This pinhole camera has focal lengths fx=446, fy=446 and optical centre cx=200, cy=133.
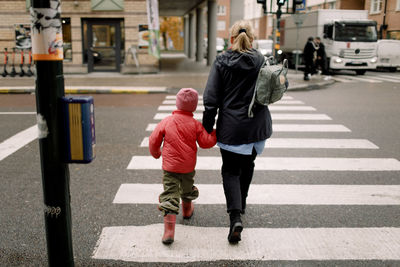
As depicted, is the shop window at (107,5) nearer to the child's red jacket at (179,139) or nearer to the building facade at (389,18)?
the child's red jacket at (179,139)

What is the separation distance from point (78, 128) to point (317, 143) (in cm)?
567

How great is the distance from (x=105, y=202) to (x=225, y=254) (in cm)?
171

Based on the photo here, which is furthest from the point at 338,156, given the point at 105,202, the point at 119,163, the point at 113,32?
the point at 113,32

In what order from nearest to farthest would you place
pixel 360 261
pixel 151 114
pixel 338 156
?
pixel 360 261, pixel 338 156, pixel 151 114

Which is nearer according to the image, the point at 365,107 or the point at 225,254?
the point at 225,254

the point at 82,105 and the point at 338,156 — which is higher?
the point at 82,105

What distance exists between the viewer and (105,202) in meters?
4.80

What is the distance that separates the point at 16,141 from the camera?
7598 millimetres

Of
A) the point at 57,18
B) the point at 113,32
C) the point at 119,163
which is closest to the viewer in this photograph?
the point at 57,18

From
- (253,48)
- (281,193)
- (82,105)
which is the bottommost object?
(281,193)

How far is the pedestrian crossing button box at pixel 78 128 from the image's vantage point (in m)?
2.71

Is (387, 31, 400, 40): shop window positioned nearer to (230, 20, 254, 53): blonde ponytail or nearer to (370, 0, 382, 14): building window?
(370, 0, 382, 14): building window

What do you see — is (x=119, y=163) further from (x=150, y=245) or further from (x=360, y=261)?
(x=360, y=261)

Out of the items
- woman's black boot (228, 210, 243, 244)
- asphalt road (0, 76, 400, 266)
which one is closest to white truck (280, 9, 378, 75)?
asphalt road (0, 76, 400, 266)
